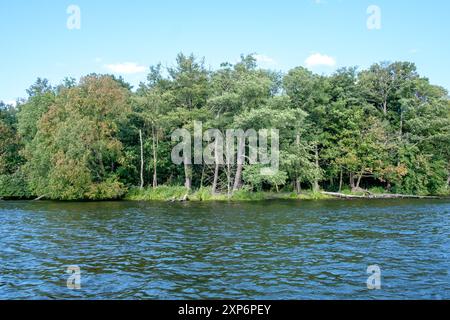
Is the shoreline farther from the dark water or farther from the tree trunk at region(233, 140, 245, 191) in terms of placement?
the dark water

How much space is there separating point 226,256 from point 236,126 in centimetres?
2645

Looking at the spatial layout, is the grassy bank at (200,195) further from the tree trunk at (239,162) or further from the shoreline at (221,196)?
the tree trunk at (239,162)

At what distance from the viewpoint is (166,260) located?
15.3 meters

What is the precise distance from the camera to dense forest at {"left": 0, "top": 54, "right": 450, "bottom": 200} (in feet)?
138

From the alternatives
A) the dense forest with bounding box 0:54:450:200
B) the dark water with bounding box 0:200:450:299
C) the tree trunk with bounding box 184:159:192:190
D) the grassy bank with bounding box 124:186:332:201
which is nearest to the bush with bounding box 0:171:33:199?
the dense forest with bounding box 0:54:450:200

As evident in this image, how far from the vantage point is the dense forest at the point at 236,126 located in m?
42.0

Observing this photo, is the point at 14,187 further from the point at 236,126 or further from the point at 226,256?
the point at 226,256

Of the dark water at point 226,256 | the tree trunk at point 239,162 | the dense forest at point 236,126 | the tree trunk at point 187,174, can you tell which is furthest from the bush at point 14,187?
the tree trunk at point 239,162

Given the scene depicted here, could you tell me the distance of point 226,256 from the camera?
15.8 metres

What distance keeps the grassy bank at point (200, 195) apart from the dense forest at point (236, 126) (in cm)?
83

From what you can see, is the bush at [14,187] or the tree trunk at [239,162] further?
the bush at [14,187]

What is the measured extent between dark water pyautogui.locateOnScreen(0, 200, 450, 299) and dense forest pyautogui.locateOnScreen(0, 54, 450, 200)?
A: 15.7 meters

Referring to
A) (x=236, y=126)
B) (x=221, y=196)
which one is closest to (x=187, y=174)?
(x=221, y=196)

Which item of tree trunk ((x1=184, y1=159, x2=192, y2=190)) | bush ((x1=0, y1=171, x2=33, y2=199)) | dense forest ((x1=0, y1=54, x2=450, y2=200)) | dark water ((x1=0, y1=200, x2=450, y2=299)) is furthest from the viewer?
bush ((x1=0, y1=171, x2=33, y2=199))
